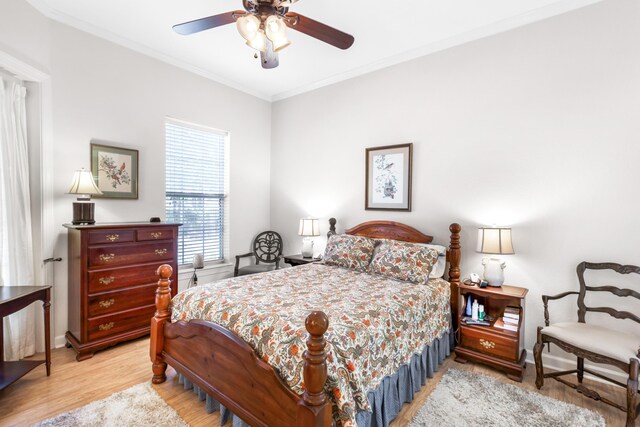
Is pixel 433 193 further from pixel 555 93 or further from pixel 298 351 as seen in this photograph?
pixel 298 351

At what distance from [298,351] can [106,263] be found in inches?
90.5

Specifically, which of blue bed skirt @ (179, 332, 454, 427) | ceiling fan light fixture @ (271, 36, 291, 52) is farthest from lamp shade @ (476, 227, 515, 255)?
ceiling fan light fixture @ (271, 36, 291, 52)

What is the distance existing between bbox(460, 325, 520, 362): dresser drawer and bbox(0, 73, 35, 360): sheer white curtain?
3968mm

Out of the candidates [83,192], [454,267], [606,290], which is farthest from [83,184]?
[606,290]

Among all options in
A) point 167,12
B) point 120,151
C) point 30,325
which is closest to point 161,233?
point 120,151

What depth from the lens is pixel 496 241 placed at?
2.68 meters

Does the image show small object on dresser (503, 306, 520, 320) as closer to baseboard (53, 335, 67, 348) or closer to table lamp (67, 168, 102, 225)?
table lamp (67, 168, 102, 225)

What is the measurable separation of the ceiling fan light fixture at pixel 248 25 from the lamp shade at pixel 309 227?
8.31 ft

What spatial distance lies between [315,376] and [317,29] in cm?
218

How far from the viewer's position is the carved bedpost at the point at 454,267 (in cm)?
296

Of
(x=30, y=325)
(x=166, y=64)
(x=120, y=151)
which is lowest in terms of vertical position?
(x=30, y=325)

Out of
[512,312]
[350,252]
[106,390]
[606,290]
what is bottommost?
[106,390]

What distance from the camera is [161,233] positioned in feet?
10.5

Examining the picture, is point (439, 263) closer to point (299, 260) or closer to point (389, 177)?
point (389, 177)
